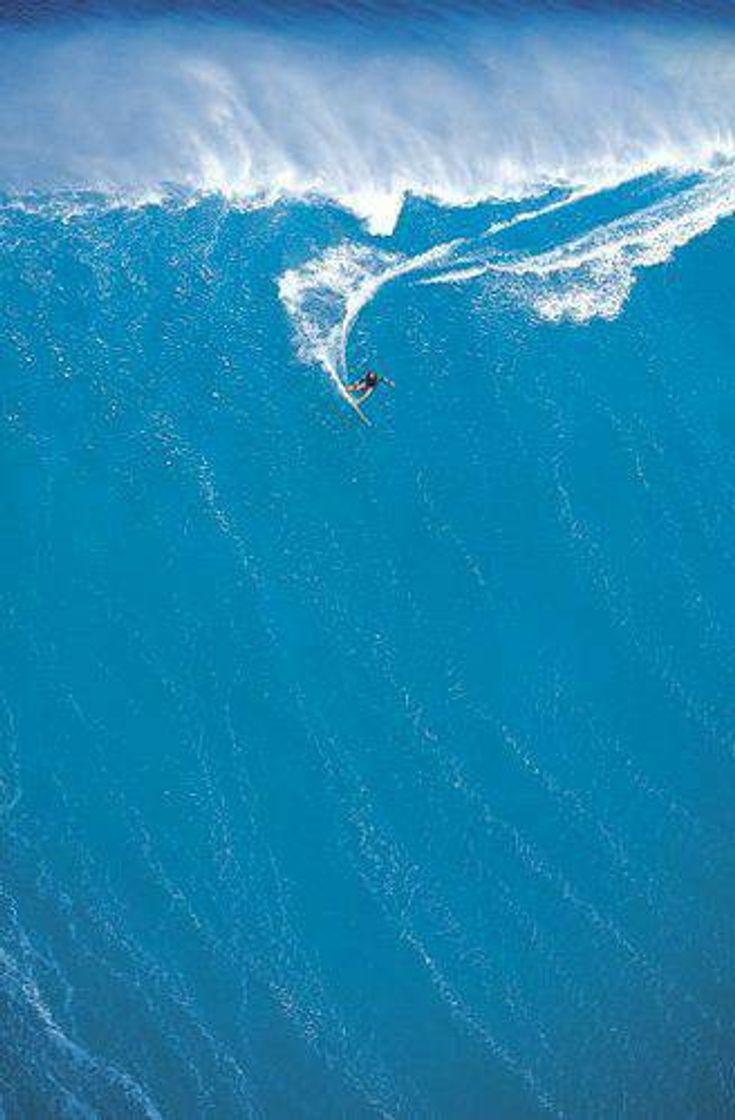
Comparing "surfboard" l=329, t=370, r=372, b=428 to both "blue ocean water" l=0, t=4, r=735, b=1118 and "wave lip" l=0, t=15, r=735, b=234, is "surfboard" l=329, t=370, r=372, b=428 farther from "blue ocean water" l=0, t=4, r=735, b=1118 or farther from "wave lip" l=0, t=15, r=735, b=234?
"wave lip" l=0, t=15, r=735, b=234

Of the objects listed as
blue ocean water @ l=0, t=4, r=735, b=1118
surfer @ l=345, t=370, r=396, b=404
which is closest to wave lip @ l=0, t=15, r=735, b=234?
blue ocean water @ l=0, t=4, r=735, b=1118

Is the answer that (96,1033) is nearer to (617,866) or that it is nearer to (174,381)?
(617,866)

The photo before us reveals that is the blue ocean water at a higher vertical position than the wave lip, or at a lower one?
lower

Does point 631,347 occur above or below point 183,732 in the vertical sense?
above

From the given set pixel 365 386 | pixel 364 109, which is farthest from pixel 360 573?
pixel 364 109

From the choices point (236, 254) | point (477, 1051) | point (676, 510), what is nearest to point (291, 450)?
point (236, 254)
